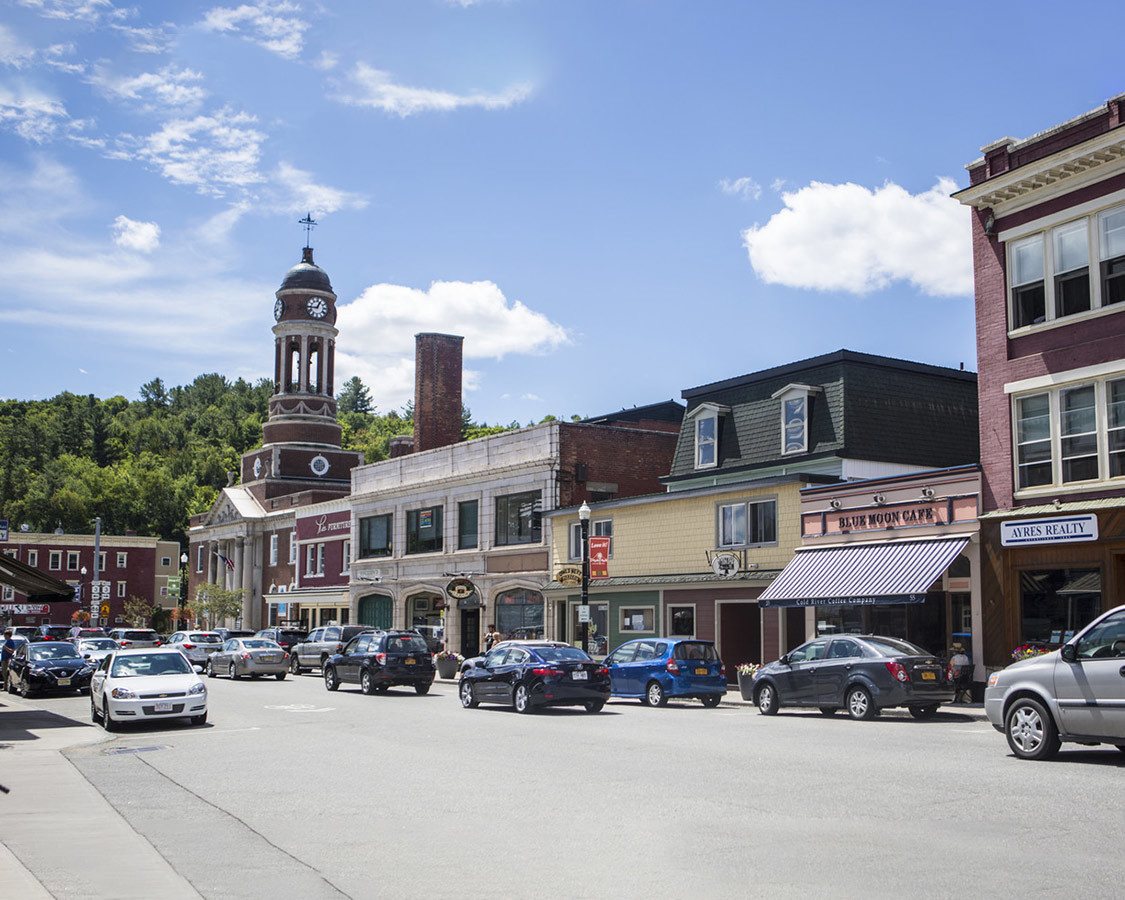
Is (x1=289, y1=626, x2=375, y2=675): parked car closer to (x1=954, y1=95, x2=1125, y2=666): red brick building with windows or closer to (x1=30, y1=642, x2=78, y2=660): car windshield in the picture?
(x1=30, y1=642, x2=78, y2=660): car windshield

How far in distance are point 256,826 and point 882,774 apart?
7.12m

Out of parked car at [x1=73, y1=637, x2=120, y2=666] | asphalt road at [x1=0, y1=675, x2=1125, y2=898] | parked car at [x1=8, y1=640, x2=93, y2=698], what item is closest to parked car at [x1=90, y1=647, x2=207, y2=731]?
asphalt road at [x1=0, y1=675, x2=1125, y2=898]

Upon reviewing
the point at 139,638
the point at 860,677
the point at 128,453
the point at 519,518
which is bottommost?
the point at 139,638

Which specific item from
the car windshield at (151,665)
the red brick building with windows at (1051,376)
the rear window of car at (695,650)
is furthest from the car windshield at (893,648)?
the car windshield at (151,665)

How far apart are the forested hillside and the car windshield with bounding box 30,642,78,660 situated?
81.6m

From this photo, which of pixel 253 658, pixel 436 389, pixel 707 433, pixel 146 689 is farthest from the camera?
pixel 436 389

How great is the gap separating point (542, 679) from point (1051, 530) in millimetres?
10999

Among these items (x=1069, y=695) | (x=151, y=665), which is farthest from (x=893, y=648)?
(x=151, y=665)

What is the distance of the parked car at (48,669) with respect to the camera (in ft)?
105

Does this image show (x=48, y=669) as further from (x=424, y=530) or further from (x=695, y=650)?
(x=424, y=530)

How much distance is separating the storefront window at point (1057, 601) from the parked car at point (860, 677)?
3978 millimetres

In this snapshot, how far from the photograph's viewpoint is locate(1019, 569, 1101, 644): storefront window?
24.9 metres

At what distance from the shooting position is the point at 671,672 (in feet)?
89.2

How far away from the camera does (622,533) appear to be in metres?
39.8
